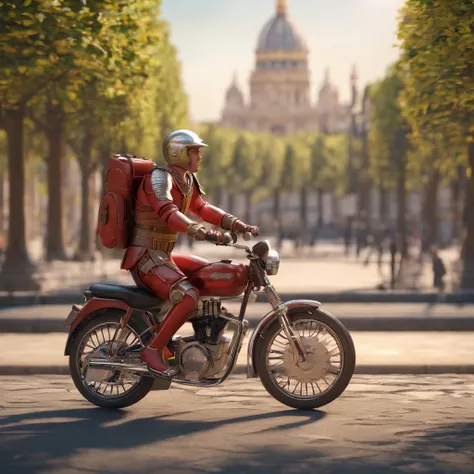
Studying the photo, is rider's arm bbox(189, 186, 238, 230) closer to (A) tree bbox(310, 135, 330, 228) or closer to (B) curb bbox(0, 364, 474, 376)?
(B) curb bbox(0, 364, 474, 376)

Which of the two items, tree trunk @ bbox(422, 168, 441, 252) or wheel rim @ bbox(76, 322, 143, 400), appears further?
tree trunk @ bbox(422, 168, 441, 252)

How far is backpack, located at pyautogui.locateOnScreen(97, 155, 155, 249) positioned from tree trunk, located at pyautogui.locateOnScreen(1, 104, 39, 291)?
1602 centimetres

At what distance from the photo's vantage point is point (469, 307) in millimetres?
20641

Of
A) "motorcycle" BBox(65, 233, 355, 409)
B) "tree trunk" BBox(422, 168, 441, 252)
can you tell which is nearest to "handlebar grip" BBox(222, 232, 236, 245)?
"motorcycle" BBox(65, 233, 355, 409)

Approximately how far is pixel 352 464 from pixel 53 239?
2784cm

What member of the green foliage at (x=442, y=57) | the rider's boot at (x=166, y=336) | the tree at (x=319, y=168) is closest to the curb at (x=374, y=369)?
the rider's boot at (x=166, y=336)

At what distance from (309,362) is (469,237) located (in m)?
17.2

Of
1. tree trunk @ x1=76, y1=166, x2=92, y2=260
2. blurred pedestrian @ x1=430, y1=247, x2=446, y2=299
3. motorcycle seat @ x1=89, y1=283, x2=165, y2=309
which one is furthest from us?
tree trunk @ x1=76, y1=166, x2=92, y2=260

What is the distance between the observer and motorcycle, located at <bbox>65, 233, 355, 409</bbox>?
895 cm

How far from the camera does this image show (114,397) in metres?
9.17

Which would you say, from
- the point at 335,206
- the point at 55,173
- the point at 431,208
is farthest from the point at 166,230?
the point at 335,206

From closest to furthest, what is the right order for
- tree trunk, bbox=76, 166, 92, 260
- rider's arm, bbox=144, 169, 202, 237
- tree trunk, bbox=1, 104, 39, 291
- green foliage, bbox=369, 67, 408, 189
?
1. rider's arm, bbox=144, 169, 202, 237
2. tree trunk, bbox=1, 104, 39, 291
3. tree trunk, bbox=76, 166, 92, 260
4. green foliage, bbox=369, 67, 408, 189

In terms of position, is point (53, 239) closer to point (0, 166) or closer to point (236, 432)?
point (0, 166)

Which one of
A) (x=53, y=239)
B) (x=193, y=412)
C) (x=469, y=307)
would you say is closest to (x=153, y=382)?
(x=193, y=412)
